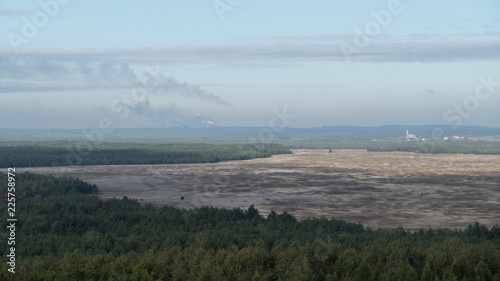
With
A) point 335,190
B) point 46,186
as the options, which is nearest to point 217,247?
point 46,186

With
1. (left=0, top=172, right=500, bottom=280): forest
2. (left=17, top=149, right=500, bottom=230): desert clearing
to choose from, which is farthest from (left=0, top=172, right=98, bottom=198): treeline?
(left=0, top=172, right=500, bottom=280): forest

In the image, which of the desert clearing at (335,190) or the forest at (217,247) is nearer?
the forest at (217,247)

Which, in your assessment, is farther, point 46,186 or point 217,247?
point 46,186

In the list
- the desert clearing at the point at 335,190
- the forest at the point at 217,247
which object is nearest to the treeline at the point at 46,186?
the desert clearing at the point at 335,190

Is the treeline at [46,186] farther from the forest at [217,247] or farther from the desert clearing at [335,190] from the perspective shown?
the forest at [217,247]

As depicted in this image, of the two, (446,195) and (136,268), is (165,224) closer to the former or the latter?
(136,268)

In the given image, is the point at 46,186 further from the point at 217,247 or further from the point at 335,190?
the point at 217,247

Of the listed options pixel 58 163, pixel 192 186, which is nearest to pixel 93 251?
pixel 192 186
